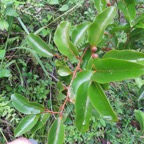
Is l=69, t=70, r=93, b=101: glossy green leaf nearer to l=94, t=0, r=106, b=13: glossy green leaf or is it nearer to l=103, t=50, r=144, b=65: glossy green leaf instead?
l=103, t=50, r=144, b=65: glossy green leaf

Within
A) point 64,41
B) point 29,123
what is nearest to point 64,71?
point 64,41

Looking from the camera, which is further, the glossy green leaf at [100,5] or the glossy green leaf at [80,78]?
the glossy green leaf at [100,5]

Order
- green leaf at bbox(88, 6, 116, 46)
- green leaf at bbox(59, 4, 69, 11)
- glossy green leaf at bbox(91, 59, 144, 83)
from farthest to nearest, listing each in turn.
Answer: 1. green leaf at bbox(59, 4, 69, 11)
2. green leaf at bbox(88, 6, 116, 46)
3. glossy green leaf at bbox(91, 59, 144, 83)

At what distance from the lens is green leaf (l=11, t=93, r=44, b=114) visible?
858 mm

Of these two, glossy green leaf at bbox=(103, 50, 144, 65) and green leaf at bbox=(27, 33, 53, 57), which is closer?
glossy green leaf at bbox=(103, 50, 144, 65)

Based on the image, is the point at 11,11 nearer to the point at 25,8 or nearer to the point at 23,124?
the point at 25,8

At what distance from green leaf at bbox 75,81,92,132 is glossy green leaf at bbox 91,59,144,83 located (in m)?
0.04

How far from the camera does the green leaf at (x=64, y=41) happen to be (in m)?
0.78

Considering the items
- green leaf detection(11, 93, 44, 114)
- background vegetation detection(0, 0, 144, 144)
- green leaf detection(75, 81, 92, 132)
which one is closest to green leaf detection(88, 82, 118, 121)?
green leaf detection(75, 81, 92, 132)

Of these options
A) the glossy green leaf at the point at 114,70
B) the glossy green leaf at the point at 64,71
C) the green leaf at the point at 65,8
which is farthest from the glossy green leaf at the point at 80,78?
the green leaf at the point at 65,8

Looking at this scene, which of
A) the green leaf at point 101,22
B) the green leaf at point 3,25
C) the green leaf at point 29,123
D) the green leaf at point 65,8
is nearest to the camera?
the green leaf at point 101,22

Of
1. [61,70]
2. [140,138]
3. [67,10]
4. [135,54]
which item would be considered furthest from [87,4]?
[135,54]

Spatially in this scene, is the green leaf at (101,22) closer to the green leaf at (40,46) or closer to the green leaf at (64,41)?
the green leaf at (64,41)

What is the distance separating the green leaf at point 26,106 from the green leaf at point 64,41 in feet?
0.65
